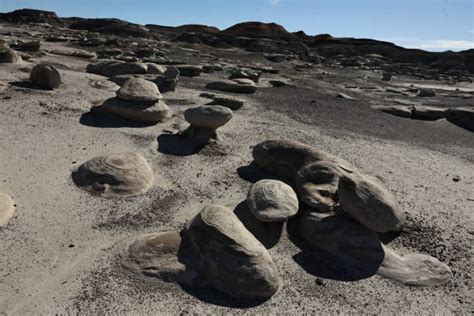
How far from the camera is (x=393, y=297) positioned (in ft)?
13.2

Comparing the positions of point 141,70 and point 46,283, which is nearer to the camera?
point 46,283

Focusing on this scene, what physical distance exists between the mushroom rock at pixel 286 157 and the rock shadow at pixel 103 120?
2.73 metres

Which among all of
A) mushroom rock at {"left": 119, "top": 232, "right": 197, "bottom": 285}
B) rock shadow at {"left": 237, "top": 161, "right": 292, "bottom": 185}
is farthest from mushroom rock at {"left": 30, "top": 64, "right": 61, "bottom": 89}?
mushroom rock at {"left": 119, "top": 232, "right": 197, "bottom": 285}

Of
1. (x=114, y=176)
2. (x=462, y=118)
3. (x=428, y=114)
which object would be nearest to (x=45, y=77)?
(x=114, y=176)

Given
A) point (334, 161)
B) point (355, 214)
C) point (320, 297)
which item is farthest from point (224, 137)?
point (320, 297)

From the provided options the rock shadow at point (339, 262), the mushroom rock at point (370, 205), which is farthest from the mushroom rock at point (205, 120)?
the rock shadow at point (339, 262)

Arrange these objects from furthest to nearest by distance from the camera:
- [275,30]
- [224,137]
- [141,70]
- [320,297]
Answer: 1. [275,30]
2. [141,70]
3. [224,137]
4. [320,297]

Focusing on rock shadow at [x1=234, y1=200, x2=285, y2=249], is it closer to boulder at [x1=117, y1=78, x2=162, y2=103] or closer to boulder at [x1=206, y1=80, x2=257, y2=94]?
boulder at [x1=117, y1=78, x2=162, y2=103]

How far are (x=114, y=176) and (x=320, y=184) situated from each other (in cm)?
276

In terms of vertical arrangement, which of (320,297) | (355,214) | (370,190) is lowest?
(320,297)

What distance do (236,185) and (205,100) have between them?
5.00 m

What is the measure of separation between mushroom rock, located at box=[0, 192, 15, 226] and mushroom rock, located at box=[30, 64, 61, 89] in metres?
4.92

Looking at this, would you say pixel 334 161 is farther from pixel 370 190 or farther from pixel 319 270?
pixel 319 270

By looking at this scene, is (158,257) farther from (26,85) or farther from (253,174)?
(26,85)
